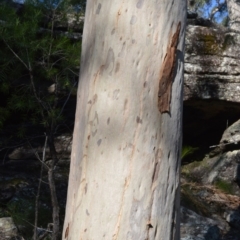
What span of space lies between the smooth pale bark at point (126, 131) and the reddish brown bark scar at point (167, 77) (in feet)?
0.05

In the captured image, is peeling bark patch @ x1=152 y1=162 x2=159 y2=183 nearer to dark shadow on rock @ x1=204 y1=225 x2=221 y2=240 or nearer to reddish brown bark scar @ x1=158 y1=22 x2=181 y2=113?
reddish brown bark scar @ x1=158 y1=22 x2=181 y2=113

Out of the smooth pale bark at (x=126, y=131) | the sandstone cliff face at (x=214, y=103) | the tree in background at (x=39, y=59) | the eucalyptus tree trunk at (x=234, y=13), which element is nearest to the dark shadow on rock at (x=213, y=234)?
the sandstone cliff face at (x=214, y=103)

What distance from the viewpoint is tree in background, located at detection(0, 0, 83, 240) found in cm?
448

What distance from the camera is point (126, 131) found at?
7.47 ft

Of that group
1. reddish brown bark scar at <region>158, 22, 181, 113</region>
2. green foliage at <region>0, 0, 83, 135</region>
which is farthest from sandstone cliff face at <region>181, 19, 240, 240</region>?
reddish brown bark scar at <region>158, 22, 181, 113</region>

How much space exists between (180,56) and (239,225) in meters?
3.70

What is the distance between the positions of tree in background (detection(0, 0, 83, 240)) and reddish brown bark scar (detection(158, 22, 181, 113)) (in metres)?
2.09

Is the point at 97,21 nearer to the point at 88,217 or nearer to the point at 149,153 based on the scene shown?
the point at 149,153

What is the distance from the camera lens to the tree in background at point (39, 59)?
448 cm

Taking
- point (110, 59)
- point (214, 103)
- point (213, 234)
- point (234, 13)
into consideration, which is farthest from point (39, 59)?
point (234, 13)

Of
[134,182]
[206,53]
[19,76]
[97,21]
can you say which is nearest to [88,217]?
[134,182]

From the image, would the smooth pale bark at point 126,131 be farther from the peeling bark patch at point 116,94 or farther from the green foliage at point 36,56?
the green foliage at point 36,56

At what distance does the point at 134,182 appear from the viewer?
7.27ft

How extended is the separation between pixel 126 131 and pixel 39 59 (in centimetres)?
277
